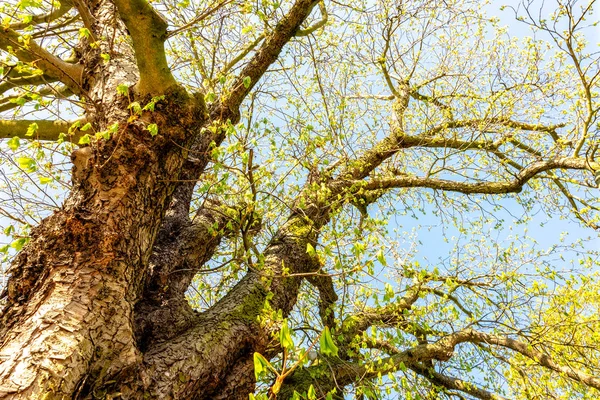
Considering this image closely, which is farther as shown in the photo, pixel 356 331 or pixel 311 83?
pixel 311 83

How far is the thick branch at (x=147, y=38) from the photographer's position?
237 centimetres

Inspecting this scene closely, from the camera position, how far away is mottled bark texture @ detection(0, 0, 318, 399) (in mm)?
1890

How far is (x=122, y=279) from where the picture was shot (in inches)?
90.7

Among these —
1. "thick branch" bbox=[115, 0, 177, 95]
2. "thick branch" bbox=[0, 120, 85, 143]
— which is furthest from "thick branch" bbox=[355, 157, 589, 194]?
"thick branch" bbox=[0, 120, 85, 143]

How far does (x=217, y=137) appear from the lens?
374cm

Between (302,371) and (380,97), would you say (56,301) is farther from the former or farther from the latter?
(380,97)

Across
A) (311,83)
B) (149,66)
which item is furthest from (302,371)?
(311,83)

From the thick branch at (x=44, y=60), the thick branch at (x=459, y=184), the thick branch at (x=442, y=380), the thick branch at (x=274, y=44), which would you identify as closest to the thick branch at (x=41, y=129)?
the thick branch at (x=44, y=60)

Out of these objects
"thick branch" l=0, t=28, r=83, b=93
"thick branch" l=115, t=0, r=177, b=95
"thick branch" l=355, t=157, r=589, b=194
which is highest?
"thick branch" l=355, t=157, r=589, b=194

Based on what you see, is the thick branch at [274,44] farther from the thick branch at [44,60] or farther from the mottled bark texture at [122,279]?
the thick branch at [44,60]

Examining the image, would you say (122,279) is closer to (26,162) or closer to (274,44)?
(26,162)

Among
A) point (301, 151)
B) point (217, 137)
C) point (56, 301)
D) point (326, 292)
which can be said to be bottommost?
point (56, 301)

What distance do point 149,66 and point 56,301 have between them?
1.59 m

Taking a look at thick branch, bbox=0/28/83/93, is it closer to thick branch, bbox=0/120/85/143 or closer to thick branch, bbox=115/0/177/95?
thick branch, bbox=0/120/85/143
